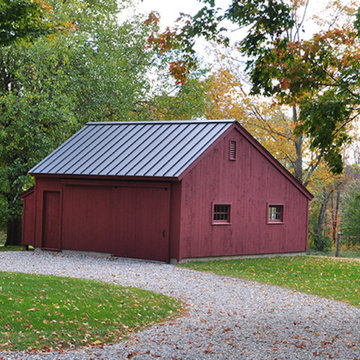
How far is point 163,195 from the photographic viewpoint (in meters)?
20.6

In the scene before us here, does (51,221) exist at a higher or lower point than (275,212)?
lower

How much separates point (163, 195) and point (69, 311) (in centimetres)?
990

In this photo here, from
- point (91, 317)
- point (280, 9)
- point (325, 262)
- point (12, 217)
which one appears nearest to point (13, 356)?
point (91, 317)

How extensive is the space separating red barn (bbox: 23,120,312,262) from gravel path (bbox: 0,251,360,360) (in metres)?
2.66

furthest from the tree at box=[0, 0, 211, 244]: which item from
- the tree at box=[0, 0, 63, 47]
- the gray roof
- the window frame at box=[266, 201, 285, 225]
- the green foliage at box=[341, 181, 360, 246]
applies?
the green foliage at box=[341, 181, 360, 246]

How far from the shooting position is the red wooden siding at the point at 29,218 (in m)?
23.9

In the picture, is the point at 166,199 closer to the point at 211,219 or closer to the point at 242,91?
the point at 211,219

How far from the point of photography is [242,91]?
1309 inches

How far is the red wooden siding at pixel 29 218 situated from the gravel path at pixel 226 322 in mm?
5167

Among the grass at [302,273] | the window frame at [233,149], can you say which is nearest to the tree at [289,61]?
the grass at [302,273]

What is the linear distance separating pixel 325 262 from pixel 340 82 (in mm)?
11564

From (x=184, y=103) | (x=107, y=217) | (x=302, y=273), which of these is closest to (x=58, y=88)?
(x=107, y=217)

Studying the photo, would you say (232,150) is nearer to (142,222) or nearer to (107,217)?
(142,222)

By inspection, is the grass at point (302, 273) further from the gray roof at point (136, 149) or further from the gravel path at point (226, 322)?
the gray roof at point (136, 149)
